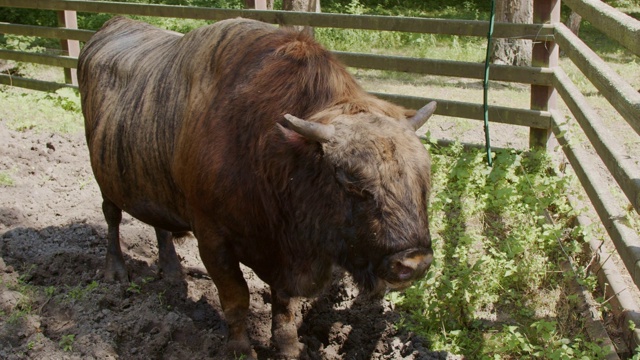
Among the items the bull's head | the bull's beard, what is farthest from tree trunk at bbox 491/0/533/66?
the bull's beard

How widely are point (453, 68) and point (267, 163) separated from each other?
4.17 m

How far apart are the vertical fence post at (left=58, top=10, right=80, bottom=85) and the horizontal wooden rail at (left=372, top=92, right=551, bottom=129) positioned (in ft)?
18.5

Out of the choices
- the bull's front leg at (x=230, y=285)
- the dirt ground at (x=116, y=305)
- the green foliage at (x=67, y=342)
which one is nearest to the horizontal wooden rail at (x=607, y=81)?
the dirt ground at (x=116, y=305)

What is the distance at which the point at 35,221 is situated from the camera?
6254 millimetres

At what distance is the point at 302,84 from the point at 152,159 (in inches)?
57.6

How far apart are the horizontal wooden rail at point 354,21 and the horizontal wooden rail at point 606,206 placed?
3.17 ft

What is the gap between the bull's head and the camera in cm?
343

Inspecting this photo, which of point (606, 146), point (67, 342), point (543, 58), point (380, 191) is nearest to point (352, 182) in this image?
point (380, 191)

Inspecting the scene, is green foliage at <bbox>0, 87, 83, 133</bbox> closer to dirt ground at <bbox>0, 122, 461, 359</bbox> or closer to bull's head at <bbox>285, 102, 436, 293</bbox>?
dirt ground at <bbox>0, 122, 461, 359</bbox>

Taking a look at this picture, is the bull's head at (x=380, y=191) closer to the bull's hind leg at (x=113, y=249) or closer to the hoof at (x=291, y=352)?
the hoof at (x=291, y=352)

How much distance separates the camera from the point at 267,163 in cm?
395

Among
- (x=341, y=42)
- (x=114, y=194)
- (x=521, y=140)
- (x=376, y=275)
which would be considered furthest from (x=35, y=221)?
(x=341, y=42)

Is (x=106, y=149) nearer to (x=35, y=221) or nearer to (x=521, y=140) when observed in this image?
(x=35, y=221)

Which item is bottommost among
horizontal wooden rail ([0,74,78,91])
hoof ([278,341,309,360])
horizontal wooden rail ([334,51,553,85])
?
hoof ([278,341,309,360])
